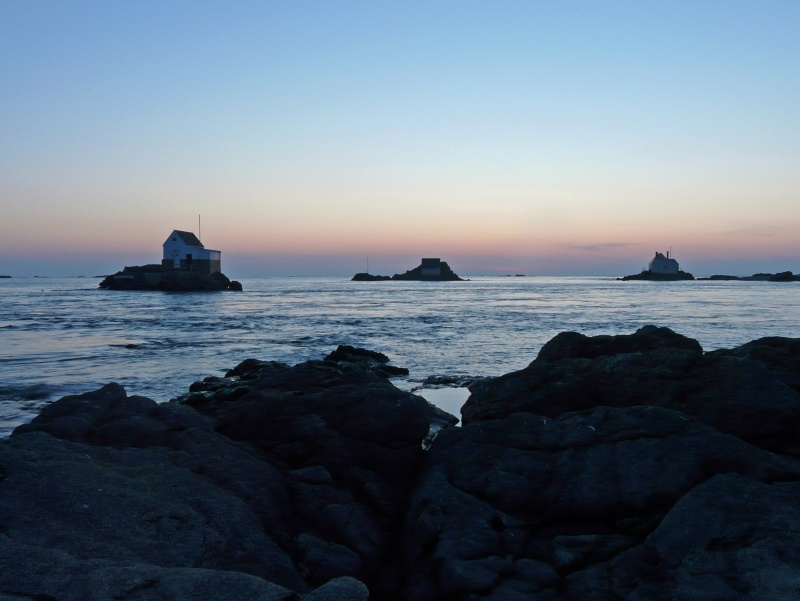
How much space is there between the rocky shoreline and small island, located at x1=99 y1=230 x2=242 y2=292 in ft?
298

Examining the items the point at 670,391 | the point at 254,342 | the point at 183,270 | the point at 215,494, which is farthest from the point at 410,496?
the point at 183,270

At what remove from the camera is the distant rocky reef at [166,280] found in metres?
93.8

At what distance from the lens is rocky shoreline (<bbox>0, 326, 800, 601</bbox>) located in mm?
4453

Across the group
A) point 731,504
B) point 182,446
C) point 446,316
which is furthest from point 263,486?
point 446,316

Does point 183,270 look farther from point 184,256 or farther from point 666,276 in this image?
point 666,276

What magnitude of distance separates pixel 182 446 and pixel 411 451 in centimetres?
307

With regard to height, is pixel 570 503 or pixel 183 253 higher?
pixel 183 253

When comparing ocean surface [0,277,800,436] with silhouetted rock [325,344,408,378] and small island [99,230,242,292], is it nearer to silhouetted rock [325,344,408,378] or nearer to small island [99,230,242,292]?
silhouetted rock [325,344,408,378]

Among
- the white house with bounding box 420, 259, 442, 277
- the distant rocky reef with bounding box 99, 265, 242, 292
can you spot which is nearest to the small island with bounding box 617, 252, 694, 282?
the white house with bounding box 420, 259, 442, 277

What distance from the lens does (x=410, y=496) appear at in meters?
6.83

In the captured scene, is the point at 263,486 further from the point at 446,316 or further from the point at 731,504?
the point at 446,316

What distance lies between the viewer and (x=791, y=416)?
7766mm

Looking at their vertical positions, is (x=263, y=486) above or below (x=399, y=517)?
above

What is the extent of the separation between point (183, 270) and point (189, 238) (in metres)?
5.75
